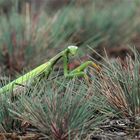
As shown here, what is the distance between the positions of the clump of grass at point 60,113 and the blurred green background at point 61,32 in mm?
2133

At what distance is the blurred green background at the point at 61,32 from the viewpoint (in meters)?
7.20

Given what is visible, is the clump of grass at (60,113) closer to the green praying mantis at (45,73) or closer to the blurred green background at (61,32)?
the green praying mantis at (45,73)

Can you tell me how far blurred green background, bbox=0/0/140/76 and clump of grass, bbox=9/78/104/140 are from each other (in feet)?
7.00

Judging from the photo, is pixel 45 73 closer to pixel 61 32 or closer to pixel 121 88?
pixel 121 88

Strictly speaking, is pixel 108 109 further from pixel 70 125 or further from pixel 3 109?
pixel 3 109

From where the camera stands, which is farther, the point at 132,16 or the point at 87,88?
the point at 132,16

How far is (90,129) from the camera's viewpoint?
335 centimetres

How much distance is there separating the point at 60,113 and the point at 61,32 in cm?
453

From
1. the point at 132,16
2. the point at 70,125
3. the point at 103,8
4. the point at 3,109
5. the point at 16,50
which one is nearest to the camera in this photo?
the point at 70,125

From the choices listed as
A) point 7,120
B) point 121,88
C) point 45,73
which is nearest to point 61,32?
point 45,73

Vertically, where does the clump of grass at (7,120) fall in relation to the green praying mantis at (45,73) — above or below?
below

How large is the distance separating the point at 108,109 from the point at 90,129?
1.07 ft

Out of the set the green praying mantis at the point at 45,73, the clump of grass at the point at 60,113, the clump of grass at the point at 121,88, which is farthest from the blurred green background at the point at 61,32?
the clump of grass at the point at 60,113

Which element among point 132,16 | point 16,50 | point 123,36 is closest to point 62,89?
point 16,50
